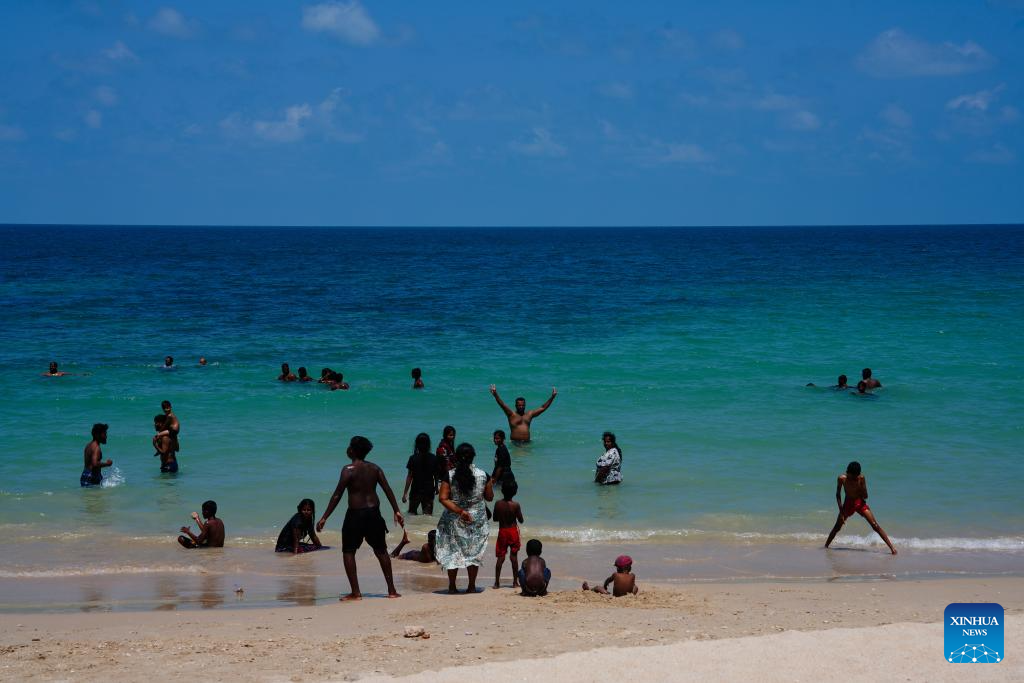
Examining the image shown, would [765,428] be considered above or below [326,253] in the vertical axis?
below

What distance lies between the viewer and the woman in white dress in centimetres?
980

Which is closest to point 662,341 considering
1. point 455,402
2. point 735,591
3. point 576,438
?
point 455,402

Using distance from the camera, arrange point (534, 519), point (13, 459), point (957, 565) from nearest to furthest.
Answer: point (957, 565) < point (534, 519) < point (13, 459)

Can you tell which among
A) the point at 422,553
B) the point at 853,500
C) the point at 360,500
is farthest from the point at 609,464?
the point at 360,500

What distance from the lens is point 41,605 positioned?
10039mm

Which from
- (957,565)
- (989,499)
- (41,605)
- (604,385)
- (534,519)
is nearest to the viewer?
(41,605)

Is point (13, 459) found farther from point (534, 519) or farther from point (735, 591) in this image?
point (735, 591)

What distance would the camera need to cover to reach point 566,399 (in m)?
22.3

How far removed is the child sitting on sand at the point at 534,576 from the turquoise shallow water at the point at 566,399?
2.78 metres

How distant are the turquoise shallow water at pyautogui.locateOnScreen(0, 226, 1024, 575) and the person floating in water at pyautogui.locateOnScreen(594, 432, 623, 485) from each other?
0.21 meters

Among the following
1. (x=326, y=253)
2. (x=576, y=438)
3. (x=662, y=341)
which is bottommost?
(x=576, y=438)

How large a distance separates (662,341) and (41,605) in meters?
22.6

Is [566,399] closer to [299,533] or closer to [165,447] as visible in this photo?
[165,447]

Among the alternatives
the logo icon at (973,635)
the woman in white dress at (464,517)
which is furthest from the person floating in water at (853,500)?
the woman in white dress at (464,517)
